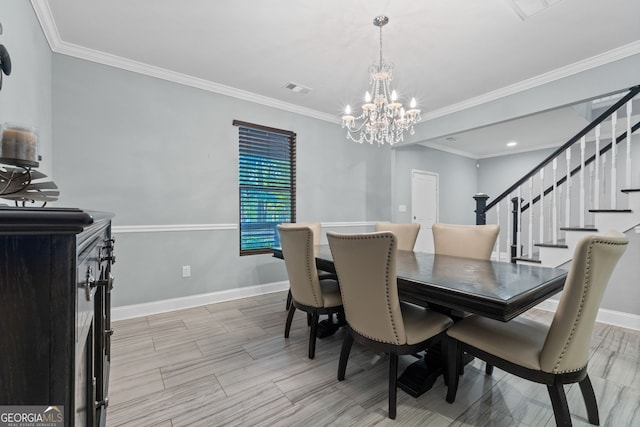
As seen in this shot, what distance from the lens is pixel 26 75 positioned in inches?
74.7

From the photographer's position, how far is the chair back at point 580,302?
1137 mm

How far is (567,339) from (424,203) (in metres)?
4.83

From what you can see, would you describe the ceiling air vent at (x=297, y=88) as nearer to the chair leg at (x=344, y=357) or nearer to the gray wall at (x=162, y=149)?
the gray wall at (x=162, y=149)

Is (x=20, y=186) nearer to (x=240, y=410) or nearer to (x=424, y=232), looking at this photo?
(x=240, y=410)

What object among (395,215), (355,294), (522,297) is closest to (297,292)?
(355,294)

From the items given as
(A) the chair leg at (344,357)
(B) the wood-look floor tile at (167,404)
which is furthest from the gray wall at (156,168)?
(A) the chair leg at (344,357)

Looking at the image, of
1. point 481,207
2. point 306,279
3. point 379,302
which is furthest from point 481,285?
point 481,207

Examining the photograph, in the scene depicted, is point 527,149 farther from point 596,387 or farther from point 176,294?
point 176,294

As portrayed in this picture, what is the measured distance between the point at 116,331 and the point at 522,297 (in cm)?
311

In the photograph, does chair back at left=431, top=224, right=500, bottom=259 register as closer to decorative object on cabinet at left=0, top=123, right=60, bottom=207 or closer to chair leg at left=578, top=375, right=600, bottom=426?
chair leg at left=578, top=375, right=600, bottom=426

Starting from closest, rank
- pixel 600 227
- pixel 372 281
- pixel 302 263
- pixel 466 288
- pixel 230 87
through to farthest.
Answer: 1. pixel 466 288
2. pixel 372 281
3. pixel 302 263
4. pixel 600 227
5. pixel 230 87

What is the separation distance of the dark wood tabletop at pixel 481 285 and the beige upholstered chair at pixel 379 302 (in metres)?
0.16

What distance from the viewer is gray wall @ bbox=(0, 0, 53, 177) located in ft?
5.26

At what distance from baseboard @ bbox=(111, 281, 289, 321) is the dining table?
1.77m
